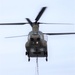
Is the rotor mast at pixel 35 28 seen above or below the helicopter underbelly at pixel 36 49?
above

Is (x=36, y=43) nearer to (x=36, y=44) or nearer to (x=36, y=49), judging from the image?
(x=36, y=44)

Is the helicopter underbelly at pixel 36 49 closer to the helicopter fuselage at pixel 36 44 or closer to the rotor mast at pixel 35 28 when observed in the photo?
the helicopter fuselage at pixel 36 44

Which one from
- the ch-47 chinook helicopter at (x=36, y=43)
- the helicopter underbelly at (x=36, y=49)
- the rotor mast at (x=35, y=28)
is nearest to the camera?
the ch-47 chinook helicopter at (x=36, y=43)

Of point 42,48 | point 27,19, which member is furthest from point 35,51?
point 27,19

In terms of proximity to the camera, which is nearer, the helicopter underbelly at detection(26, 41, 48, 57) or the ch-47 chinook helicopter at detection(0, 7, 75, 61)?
the ch-47 chinook helicopter at detection(0, 7, 75, 61)

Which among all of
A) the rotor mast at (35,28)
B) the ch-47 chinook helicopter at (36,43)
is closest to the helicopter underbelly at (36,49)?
the ch-47 chinook helicopter at (36,43)

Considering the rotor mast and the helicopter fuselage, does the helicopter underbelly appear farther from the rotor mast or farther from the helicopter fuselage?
the rotor mast

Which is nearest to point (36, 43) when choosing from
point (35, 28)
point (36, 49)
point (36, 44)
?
point (36, 44)

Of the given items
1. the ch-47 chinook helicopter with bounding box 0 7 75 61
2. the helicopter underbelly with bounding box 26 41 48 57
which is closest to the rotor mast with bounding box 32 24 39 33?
the ch-47 chinook helicopter with bounding box 0 7 75 61

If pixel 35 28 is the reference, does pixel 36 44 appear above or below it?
below

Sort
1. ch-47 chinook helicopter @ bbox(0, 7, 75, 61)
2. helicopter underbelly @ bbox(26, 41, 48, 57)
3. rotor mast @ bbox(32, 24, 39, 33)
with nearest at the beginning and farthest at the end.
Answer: ch-47 chinook helicopter @ bbox(0, 7, 75, 61) < helicopter underbelly @ bbox(26, 41, 48, 57) < rotor mast @ bbox(32, 24, 39, 33)

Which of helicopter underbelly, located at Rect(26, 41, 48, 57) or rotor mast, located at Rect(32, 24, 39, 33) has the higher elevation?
rotor mast, located at Rect(32, 24, 39, 33)

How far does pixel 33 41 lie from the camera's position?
145 feet

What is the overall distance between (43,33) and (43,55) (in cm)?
298
